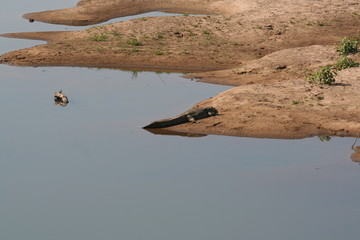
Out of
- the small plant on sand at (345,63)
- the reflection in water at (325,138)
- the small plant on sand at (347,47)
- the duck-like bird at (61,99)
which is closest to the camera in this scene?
the reflection in water at (325,138)

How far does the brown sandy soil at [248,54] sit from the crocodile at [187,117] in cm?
20

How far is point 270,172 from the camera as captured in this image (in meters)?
17.1

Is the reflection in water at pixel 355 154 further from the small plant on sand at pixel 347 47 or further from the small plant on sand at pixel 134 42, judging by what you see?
the small plant on sand at pixel 134 42

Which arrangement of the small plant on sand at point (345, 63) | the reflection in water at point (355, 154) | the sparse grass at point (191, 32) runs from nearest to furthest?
1. the reflection in water at point (355, 154)
2. the small plant on sand at point (345, 63)
3. the sparse grass at point (191, 32)

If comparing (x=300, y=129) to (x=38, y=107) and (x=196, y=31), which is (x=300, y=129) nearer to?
(x=38, y=107)

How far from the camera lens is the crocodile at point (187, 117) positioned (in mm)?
20188

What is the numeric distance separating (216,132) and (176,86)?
6.64 m

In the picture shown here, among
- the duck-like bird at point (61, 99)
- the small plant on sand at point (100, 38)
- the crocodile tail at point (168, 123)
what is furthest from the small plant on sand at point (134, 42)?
the crocodile tail at point (168, 123)

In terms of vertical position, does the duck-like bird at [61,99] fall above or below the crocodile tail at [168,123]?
above

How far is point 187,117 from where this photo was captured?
20578 mm

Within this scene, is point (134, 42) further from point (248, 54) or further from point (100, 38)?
point (248, 54)

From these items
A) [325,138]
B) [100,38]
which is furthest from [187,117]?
[100,38]

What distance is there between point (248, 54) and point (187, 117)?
36.2 feet

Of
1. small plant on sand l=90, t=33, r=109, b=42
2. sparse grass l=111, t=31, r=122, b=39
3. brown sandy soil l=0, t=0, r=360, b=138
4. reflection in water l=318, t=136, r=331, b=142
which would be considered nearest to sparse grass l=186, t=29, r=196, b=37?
brown sandy soil l=0, t=0, r=360, b=138
